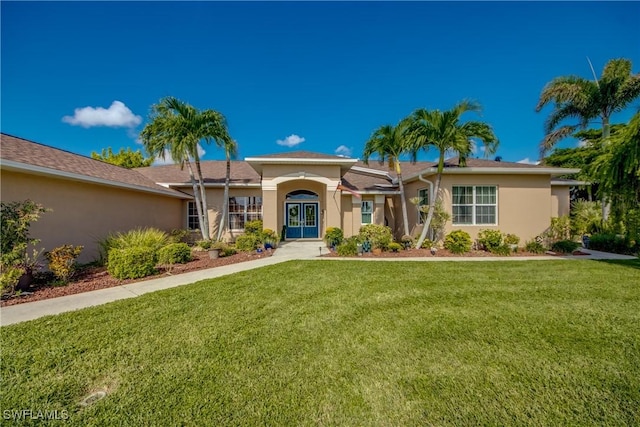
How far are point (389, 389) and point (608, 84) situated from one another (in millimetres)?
22961

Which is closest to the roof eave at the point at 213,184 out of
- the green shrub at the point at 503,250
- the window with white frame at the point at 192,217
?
the window with white frame at the point at 192,217

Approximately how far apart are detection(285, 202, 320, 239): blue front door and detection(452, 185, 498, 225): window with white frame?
839 centimetres

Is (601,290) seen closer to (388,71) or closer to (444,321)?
(444,321)

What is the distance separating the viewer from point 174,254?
9.36 m

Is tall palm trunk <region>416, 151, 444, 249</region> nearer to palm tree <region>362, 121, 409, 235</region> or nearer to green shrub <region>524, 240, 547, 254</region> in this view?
palm tree <region>362, 121, 409, 235</region>

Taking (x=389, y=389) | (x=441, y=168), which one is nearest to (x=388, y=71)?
(x=441, y=168)

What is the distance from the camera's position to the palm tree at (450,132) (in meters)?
11.3

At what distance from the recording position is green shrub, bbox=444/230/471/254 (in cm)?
1153

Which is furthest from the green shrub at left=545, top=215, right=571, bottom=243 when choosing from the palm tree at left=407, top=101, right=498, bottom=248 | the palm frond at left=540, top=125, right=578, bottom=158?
the palm frond at left=540, top=125, right=578, bottom=158

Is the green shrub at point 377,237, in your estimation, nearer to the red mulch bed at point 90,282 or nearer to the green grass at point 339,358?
the red mulch bed at point 90,282

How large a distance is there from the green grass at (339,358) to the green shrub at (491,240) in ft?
18.1

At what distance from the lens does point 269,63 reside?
16.3 metres

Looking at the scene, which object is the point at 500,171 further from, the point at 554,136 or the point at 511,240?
the point at 554,136

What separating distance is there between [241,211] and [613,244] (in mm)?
19309
